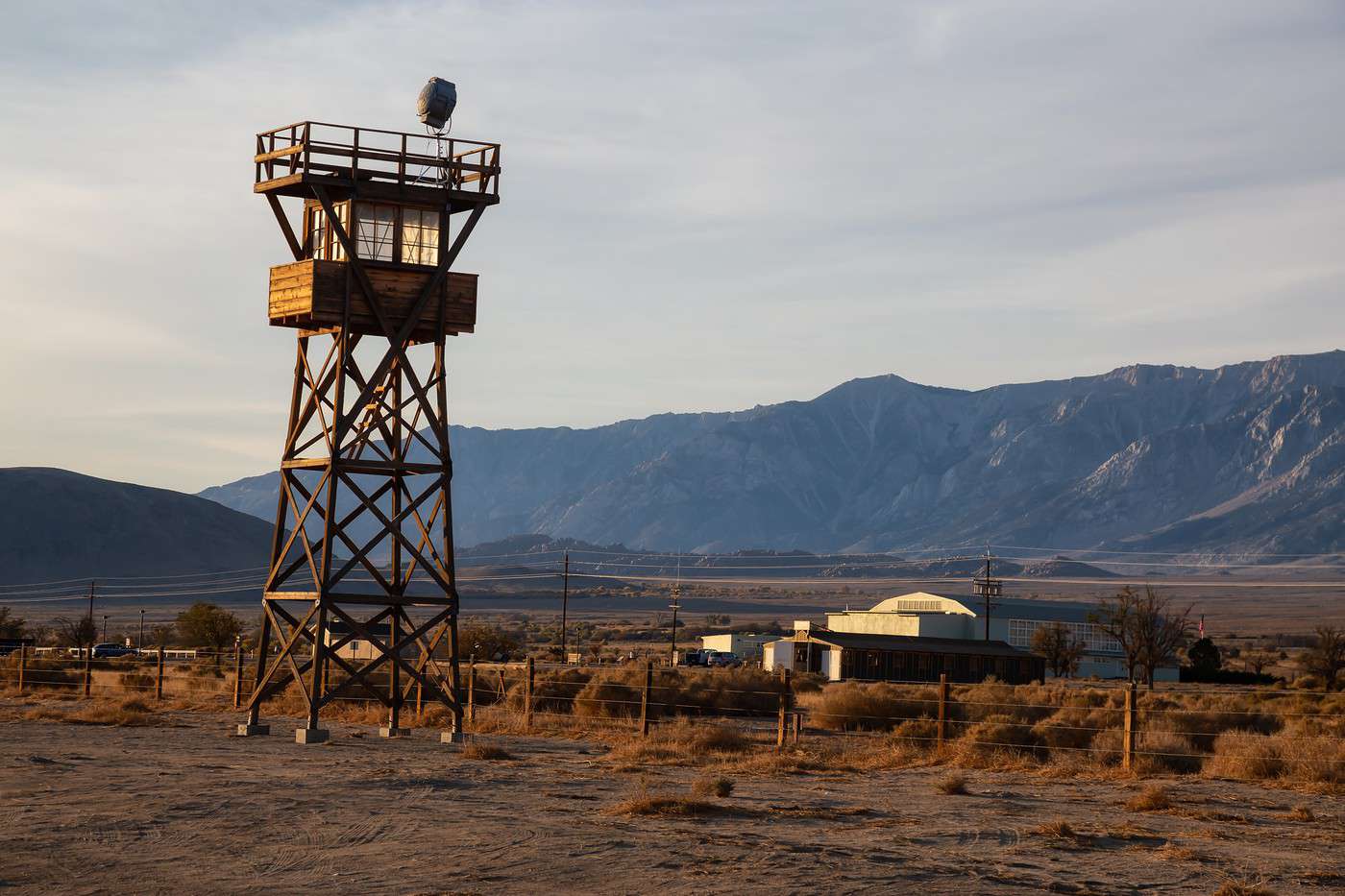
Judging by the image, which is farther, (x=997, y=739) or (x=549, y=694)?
(x=549, y=694)

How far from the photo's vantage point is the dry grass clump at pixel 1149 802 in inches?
858

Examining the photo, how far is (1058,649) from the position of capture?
9831 centimetres

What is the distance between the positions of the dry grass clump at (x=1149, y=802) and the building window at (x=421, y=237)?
15.8 meters

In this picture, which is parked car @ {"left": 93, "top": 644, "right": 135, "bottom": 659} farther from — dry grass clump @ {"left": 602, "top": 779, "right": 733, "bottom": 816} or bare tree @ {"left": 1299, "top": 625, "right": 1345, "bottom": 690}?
dry grass clump @ {"left": 602, "top": 779, "right": 733, "bottom": 816}

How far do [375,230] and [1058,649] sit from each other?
7576cm

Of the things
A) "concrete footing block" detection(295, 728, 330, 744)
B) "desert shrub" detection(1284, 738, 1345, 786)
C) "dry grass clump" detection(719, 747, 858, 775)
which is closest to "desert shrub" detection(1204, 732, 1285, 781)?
"desert shrub" detection(1284, 738, 1345, 786)

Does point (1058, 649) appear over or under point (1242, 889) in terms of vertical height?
under

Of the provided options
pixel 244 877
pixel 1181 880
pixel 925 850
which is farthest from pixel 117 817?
pixel 1181 880

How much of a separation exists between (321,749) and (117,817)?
9682mm

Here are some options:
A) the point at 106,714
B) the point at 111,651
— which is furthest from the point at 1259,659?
the point at 106,714

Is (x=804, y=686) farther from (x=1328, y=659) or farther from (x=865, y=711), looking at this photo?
(x=1328, y=659)

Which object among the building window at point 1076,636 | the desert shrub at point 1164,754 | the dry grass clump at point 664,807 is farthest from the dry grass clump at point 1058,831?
the building window at point 1076,636

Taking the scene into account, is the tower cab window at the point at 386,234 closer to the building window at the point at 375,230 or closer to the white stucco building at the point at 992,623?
the building window at the point at 375,230

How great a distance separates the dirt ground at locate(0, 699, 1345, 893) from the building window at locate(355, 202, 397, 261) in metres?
9.24
